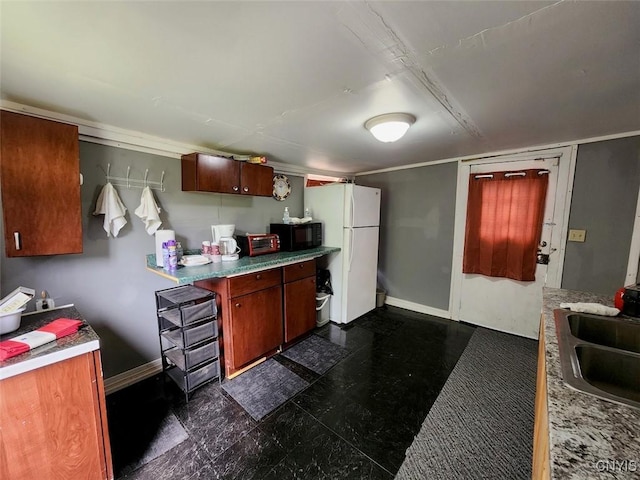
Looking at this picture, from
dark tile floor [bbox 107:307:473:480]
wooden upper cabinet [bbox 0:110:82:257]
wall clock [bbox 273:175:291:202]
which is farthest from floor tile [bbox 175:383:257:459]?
wall clock [bbox 273:175:291:202]

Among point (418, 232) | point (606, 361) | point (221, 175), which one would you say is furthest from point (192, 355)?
point (418, 232)

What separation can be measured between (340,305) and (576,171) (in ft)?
9.14

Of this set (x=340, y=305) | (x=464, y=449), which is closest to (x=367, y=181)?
(x=340, y=305)

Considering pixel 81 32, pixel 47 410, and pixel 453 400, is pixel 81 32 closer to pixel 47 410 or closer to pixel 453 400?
pixel 47 410

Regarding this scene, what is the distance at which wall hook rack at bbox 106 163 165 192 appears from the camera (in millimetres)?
1972

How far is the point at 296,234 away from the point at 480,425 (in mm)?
2230

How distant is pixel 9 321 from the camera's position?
48.8 inches

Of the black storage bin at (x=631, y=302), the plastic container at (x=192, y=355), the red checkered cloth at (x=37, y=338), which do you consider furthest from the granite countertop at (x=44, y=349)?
the black storage bin at (x=631, y=302)

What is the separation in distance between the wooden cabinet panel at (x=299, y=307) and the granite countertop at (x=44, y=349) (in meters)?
1.55

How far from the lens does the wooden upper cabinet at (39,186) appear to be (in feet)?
4.36

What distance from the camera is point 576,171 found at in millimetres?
2432

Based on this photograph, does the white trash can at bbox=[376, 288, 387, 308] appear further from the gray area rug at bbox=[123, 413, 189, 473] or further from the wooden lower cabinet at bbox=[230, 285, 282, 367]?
the gray area rug at bbox=[123, 413, 189, 473]

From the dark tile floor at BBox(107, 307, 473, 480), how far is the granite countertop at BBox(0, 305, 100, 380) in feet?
2.68

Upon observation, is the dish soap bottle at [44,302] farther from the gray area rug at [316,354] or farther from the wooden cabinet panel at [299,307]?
the gray area rug at [316,354]
